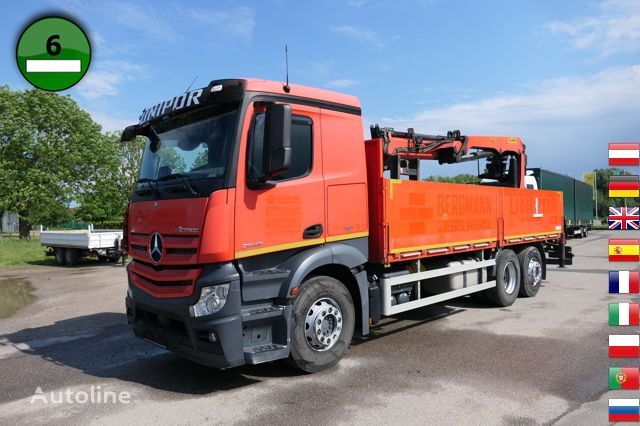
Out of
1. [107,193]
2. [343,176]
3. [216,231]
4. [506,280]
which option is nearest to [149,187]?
[216,231]

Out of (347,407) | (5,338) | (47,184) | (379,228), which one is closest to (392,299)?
(379,228)

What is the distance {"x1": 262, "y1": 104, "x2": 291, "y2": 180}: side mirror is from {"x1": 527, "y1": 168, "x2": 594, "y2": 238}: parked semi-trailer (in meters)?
20.7

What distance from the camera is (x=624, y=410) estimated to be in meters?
3.73

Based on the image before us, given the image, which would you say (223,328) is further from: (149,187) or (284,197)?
(149,187)

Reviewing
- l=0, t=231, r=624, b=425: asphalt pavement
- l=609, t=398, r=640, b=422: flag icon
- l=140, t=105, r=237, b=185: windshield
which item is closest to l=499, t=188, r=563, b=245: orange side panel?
l=0, t=231, r=624, b=425: asphalt pavement

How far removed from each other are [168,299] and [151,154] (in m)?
1.80

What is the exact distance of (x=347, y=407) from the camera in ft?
13.2

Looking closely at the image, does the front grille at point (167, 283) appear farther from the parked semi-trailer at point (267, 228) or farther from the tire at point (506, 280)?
the tire at point (506, 280)

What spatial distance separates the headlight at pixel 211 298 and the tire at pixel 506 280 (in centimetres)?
561

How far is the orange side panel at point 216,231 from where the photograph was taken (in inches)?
163

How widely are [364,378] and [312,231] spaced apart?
1626 millimetres

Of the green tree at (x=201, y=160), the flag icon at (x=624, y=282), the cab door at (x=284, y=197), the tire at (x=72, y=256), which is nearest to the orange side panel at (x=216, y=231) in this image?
the cab door at (x=284, y=197)

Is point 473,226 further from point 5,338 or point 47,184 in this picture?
point 47,184

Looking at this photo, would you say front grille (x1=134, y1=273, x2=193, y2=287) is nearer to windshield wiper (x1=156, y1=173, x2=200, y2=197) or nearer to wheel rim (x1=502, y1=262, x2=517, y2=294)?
windshield wiper (x1=156, y1=173, x2=200, y2=197)
